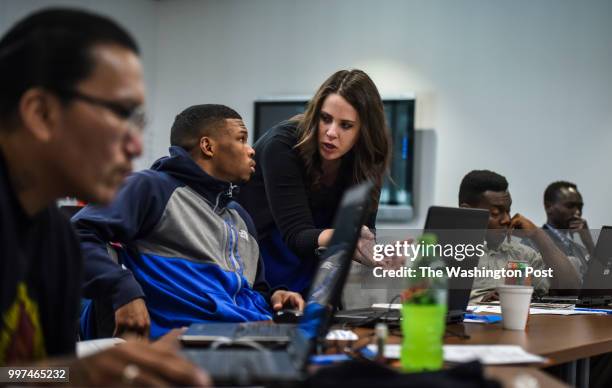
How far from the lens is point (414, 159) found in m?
5.63

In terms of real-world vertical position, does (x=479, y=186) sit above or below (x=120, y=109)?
below

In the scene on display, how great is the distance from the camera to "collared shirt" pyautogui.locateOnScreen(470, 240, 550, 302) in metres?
3.31

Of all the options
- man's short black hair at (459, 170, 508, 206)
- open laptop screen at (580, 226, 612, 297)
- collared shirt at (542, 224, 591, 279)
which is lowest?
collared shirt at (542, 224, 591, 279)

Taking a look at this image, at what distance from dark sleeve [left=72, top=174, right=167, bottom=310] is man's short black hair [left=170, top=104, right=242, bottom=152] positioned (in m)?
0.31

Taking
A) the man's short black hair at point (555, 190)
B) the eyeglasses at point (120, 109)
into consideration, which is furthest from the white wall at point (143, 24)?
the eyeglasses at point (120, 109)

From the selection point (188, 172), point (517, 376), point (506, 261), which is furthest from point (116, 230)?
point (506, 261)

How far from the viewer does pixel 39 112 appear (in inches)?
39.9

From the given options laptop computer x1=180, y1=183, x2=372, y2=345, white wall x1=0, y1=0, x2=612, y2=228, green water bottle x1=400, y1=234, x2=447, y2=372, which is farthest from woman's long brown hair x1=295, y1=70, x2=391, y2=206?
white wall x1=0, y1=0, x2=612, y2=228

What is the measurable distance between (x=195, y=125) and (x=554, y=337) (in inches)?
48.0

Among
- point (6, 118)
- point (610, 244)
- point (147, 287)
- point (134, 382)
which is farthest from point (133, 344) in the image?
point (610, 244)

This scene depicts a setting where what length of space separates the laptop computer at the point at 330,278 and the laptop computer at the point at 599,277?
1837 millimetres

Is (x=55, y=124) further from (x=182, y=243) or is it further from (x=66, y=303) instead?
(x=182, y=243)

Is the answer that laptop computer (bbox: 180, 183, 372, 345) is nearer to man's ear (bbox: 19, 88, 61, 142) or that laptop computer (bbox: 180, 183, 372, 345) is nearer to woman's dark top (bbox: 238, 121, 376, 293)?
man's ear (bbox: 19, 88, 61, 142)

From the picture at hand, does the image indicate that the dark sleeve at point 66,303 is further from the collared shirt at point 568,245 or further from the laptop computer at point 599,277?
the collared shirt at point 568,245
